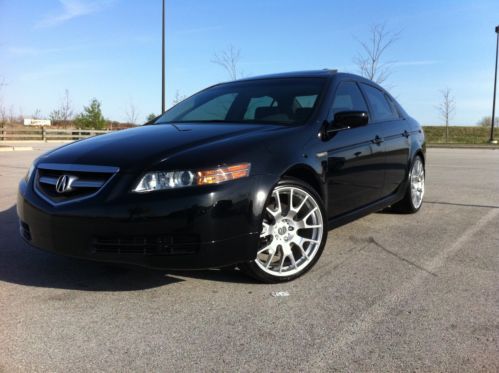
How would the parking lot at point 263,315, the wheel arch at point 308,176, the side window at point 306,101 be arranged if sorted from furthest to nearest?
1. the side window at point 306,101
2. the wheel arch at point 308,176
3. the parking lot at point 263,315

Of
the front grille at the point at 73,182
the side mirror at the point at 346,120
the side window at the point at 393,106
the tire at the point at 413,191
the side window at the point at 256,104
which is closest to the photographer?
the front grille at the point at 73,182

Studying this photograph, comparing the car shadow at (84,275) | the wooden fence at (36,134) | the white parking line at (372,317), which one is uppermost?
the wooden fence at (36,134)

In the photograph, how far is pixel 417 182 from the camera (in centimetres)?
608

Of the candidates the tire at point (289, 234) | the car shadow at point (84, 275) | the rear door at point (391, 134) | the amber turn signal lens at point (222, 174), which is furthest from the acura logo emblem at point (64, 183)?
the rear door at point (391, 134)

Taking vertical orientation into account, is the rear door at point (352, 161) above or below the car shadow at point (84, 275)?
above

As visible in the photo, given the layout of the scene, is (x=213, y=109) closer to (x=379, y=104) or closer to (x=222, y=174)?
(x=222, y=174)

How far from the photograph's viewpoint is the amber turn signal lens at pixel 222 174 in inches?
117

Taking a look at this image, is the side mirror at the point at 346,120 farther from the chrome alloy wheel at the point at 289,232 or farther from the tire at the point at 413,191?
the tire at the point at 413,191

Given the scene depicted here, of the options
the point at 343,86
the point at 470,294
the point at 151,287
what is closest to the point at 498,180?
the point at 343,86

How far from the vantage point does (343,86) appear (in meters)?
4.53

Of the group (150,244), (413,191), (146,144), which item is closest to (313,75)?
(146,144)

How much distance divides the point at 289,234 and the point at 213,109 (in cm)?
163

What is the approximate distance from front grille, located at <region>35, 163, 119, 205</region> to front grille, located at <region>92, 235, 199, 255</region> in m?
0.32

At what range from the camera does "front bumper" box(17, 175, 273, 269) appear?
288 cm
